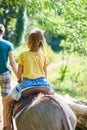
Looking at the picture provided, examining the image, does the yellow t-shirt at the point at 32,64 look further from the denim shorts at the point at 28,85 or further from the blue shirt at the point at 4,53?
the blue shirt at the point at 4,53

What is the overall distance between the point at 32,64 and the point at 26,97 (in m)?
0.45

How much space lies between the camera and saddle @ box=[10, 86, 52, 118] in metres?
4.24

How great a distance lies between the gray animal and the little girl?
1.52 feet

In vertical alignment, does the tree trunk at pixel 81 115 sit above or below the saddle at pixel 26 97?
below

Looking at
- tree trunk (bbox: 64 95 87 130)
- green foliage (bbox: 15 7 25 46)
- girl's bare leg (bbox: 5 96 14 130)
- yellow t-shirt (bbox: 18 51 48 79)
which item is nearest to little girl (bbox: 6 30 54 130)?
yellow t-shirt (bbox: 18 51 48 79)

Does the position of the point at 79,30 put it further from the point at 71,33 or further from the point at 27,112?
the point at 27,112

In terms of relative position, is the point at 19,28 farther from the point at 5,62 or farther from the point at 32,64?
the point at 32,64

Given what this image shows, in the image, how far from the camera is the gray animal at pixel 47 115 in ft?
12.8

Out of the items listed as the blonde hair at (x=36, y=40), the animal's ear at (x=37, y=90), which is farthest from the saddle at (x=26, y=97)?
the blonde hair at (x=36, y=40)

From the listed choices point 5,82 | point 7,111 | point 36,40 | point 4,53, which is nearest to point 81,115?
point 5,82

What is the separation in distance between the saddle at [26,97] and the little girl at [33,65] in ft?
0.22

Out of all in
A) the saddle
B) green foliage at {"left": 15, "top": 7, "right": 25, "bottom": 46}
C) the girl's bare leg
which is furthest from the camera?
green foliage at {"left": 15, "top": 7, "right": 25, "bottom": 46}

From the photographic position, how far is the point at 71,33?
525 inches

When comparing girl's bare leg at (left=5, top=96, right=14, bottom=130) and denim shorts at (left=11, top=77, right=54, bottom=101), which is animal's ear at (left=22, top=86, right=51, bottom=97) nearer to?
denim shorts at (left=11, top=77, right=54, bottom=101)
